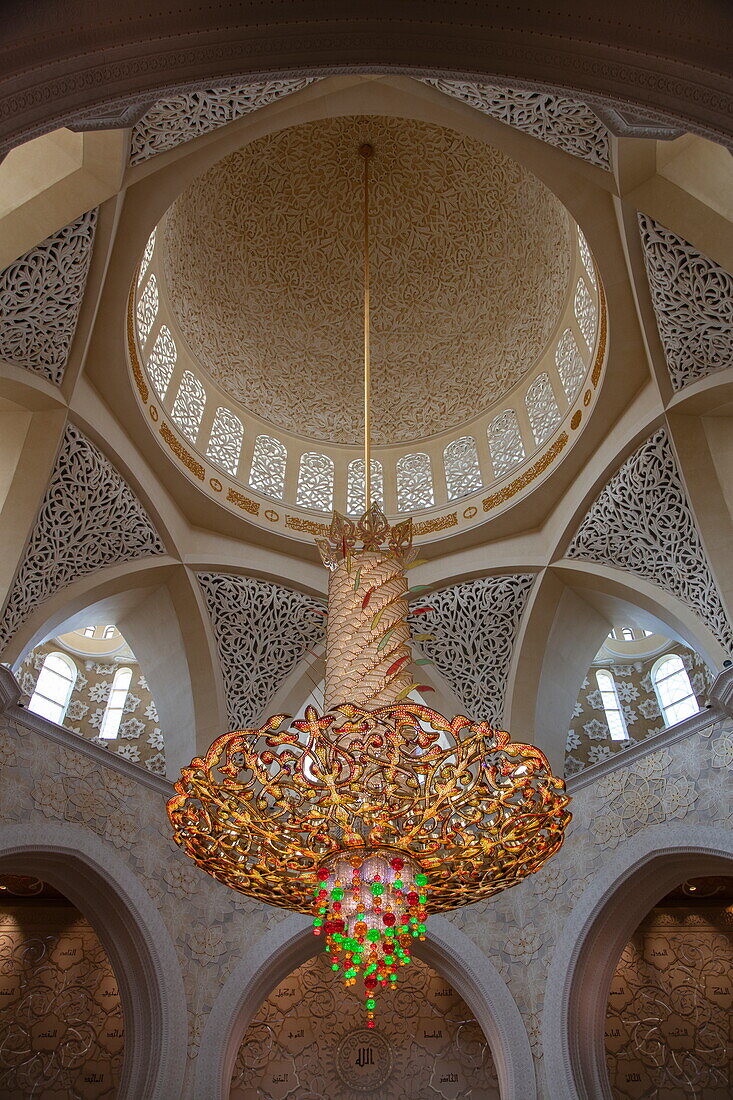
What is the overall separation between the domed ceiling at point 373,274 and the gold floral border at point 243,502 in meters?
1.32

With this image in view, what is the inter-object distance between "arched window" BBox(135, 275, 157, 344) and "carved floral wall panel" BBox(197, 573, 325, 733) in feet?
8.00

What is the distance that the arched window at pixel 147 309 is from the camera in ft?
25.4

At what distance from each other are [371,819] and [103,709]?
6881mm

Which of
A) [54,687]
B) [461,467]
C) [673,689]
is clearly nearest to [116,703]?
[54,687]

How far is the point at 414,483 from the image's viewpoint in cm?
956

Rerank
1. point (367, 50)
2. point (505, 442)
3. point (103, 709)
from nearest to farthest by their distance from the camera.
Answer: point (367, 50) < point (505, 442) < point (103, 709)

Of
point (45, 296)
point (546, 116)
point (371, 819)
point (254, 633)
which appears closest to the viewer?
point (371, 819)

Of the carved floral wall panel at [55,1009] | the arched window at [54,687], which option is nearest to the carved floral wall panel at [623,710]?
the carved floral wall panel at [55,1009]

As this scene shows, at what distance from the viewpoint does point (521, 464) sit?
28.1 feet

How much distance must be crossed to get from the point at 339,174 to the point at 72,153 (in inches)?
155

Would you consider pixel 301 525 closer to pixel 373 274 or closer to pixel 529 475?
pixel 529 475

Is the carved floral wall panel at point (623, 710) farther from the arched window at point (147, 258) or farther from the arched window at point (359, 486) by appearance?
the arched window at point (147, 258)

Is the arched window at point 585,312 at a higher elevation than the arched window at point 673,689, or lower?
higher

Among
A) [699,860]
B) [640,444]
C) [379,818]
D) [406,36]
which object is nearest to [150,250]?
[640,444]
